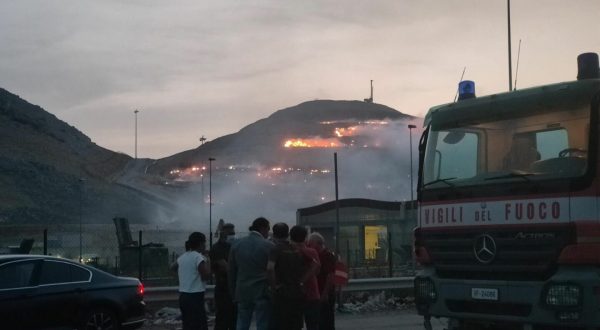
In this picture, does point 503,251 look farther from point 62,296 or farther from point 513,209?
point 62,296

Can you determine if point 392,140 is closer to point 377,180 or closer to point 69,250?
point 377,180

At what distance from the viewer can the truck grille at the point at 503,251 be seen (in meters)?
7.82

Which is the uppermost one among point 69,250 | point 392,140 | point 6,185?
point 392,140

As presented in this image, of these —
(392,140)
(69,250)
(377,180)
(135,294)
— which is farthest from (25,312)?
(392,140)

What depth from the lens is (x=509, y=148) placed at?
8672 mm

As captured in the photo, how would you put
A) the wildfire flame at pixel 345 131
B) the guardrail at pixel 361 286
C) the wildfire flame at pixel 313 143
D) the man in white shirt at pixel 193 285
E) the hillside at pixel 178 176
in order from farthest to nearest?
the wildfire flame at pixel 345 131
the wildfire flame at pixel 313 143
the hillside at pixel 178 176
the guardrail at pixel 361 286
the man in white shirt at pixel 193 285

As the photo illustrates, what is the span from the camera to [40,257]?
37.7 feet

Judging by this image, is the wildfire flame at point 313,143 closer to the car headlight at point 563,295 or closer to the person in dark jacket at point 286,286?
the person in dark jacket at point 286,286

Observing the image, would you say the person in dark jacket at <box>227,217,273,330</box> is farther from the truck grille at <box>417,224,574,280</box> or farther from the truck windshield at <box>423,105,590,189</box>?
the truck windshield at <box>423,105,590,189</box>

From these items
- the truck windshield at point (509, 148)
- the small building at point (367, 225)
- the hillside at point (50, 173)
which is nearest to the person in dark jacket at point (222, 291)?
the truck windshield at point (509, 148)

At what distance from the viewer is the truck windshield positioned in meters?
7.94

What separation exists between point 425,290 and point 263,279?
2087 mm

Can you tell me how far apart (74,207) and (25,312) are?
92964 millimetres

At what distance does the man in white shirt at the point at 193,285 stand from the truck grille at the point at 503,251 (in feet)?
10.3
